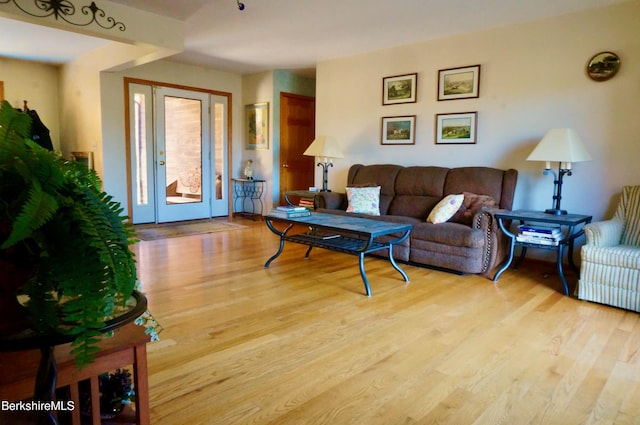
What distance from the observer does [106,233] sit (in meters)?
0.82

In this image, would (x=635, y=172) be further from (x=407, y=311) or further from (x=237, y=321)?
(x=237, y=321)

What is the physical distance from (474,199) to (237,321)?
2.64 meters

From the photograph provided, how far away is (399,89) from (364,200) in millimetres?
1494

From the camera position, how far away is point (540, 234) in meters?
3.61

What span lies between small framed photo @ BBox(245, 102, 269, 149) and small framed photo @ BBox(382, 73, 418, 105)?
2245mm

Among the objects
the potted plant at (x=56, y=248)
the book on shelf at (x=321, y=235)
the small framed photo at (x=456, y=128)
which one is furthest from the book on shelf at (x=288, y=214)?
the potted plant at (x=56, y=248)

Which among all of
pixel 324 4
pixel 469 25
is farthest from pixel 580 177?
pixel 324 4

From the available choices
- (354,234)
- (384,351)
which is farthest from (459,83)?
(384,351)

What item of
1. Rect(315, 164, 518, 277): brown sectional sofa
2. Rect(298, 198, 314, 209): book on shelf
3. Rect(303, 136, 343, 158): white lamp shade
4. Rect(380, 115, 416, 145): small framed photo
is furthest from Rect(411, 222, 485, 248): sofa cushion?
Rect(303, 136, 343, 158): white lamp shade

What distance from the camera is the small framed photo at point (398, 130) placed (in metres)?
5.11

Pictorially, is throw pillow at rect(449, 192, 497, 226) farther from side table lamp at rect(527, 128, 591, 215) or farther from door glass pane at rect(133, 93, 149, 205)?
door glass pane at rect(133, 93, 149, 205)

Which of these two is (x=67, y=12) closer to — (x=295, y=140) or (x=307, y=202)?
(x=307, y=202)

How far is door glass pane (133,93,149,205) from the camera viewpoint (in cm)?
616

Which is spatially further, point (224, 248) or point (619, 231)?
point (224, 248)
